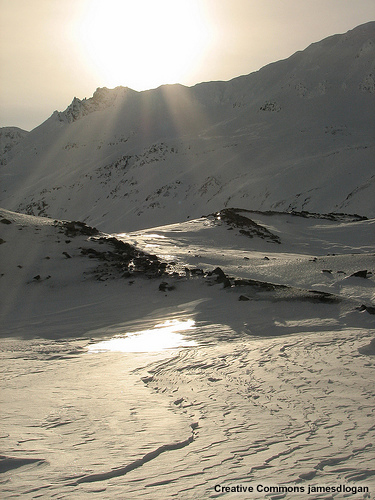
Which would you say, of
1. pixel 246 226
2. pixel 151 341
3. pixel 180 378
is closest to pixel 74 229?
pixel 151 341

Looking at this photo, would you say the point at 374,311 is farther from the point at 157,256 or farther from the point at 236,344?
the point at 157,256

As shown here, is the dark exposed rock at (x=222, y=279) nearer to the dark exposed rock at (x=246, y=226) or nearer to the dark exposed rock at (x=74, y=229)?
the dark exposed rock at (x=74, y=229)

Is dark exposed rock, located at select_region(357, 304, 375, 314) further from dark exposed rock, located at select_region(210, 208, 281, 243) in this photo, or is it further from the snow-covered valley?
dark exposed rock, located at select_region(210, 208, 281, 243)

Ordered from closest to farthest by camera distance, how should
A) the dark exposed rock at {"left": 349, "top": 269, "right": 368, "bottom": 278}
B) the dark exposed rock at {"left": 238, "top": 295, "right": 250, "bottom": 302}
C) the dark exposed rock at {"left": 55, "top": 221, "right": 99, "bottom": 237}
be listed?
the dark exposed rock at {"left": 238, "top": 295, "right": 250, "bottom": 302} → the dark exposed rock at {"left": 349, "top": 269, "right": 368, "bottom": 278} → the dark exposed rock at {"left": 55, "top": 221, "right": 99, "bottom": 237}

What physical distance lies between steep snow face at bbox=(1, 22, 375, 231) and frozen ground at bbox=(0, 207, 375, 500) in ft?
87.5

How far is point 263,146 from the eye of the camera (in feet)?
194

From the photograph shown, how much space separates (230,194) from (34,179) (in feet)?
189

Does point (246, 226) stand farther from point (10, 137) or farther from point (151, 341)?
point (10, 137)

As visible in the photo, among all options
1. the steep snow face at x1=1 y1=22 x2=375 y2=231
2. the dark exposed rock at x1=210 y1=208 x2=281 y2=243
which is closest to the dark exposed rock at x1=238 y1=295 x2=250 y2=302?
the dark exposed rock at x1=210 y1=208 x2=281 y2=243

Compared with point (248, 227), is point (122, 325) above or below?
below

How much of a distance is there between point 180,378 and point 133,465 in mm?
2366

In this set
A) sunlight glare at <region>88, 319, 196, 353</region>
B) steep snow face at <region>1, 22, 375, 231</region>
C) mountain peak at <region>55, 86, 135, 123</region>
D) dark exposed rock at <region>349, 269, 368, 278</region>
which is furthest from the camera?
mountain peak at <region>55, 86, 135, 123</region>

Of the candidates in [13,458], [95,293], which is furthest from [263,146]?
[13,458]

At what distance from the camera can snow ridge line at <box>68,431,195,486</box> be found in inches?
121
